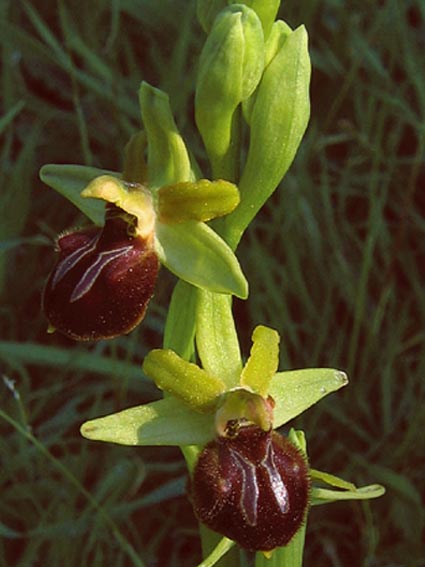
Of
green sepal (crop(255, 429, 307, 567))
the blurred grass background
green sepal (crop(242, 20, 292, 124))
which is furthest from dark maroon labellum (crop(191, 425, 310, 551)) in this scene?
green sepal (crop(242, 20, 292, 124))

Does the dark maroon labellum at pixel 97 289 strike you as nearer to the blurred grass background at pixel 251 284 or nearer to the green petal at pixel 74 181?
the green petal at pixel 74 181

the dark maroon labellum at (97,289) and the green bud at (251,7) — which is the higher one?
the green bud at (251,7)

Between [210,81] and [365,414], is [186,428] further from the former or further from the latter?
[365,414]

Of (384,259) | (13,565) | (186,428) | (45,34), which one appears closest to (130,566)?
(13,565)

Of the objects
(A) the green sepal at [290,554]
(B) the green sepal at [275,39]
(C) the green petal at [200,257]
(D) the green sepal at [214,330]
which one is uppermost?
(B) the green sepal at [275,39]

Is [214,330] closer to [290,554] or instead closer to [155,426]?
[155,426]

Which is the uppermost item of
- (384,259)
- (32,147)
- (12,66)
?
(12,66)

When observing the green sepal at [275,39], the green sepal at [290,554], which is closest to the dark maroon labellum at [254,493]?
the green sepal at [290,554]
